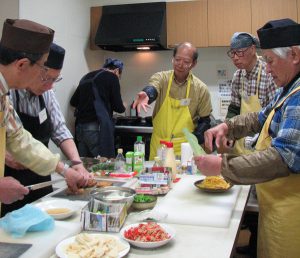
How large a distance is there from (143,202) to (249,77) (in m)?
1.55

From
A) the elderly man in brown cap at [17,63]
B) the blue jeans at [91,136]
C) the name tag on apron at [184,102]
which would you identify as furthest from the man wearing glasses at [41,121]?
the blue jeans at [91,136]

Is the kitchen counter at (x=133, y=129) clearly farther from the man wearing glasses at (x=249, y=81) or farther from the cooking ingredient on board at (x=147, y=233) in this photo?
the cooking ingredient on board at (x=147, y=233)

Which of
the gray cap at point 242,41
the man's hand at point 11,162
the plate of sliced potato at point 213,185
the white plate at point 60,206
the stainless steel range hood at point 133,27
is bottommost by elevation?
the white plate at point 60,206

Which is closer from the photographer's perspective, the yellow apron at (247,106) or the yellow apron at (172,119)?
the yellow apron at (247,106)

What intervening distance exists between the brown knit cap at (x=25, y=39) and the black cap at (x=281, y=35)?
887 millimetres

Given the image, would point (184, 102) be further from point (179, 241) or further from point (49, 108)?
point (179, 241)

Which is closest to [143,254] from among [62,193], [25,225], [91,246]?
[91,246]

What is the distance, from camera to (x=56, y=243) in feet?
4.20

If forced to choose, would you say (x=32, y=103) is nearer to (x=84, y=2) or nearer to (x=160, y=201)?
(x=160, y=201)

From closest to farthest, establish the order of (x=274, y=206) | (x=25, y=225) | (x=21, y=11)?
(x=25, y=225) → (x=274, y=206) → (x=21, y=11)

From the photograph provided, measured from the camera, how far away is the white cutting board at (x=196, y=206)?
149 centimetres

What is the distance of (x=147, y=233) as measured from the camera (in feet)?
4.29

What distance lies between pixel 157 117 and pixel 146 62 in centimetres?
192

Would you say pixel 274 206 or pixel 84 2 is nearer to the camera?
pixel 274 206
